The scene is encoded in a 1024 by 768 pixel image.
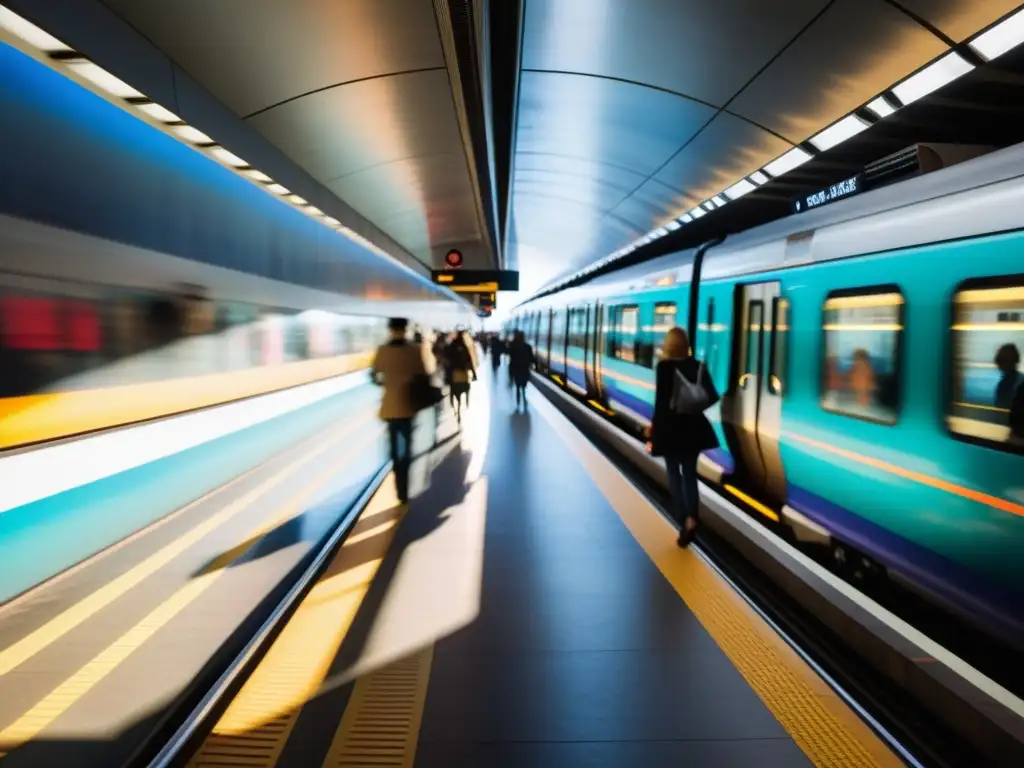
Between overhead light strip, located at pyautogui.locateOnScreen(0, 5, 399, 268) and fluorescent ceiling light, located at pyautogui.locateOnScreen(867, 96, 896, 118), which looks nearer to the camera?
overhead light strip, located at pyautogui.locateOnScreen(0, 5, 399, 268)

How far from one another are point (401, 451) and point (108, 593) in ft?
9.86

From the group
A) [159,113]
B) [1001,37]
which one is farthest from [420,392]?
[1001,37]

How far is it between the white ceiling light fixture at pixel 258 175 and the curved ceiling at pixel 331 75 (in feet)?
1.34

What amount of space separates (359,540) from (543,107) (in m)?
5.42

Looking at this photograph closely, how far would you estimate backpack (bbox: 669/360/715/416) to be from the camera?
557 centimetres

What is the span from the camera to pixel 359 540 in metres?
6.18

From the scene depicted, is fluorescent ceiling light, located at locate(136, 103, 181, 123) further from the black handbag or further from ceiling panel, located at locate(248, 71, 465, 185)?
the black handbag

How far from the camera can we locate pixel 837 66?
6.24m

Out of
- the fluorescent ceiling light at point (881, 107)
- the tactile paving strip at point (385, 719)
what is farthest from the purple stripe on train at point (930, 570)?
the fluorescent ceiling light at point (881, 107)

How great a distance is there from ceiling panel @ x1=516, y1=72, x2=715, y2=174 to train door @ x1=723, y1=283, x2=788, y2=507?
7.28 ft

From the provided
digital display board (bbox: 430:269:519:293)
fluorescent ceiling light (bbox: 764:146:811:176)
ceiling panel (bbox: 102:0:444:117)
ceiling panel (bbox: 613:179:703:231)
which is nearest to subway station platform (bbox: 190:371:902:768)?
ceiling panel (bbox: 102:0:444:117)

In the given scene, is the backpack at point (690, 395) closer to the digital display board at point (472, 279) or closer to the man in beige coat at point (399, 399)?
the man in beige coat at point (399, 399)

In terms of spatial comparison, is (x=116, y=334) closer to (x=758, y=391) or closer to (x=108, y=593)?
(x=108, y=593)

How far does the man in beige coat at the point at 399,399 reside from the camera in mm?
7535
